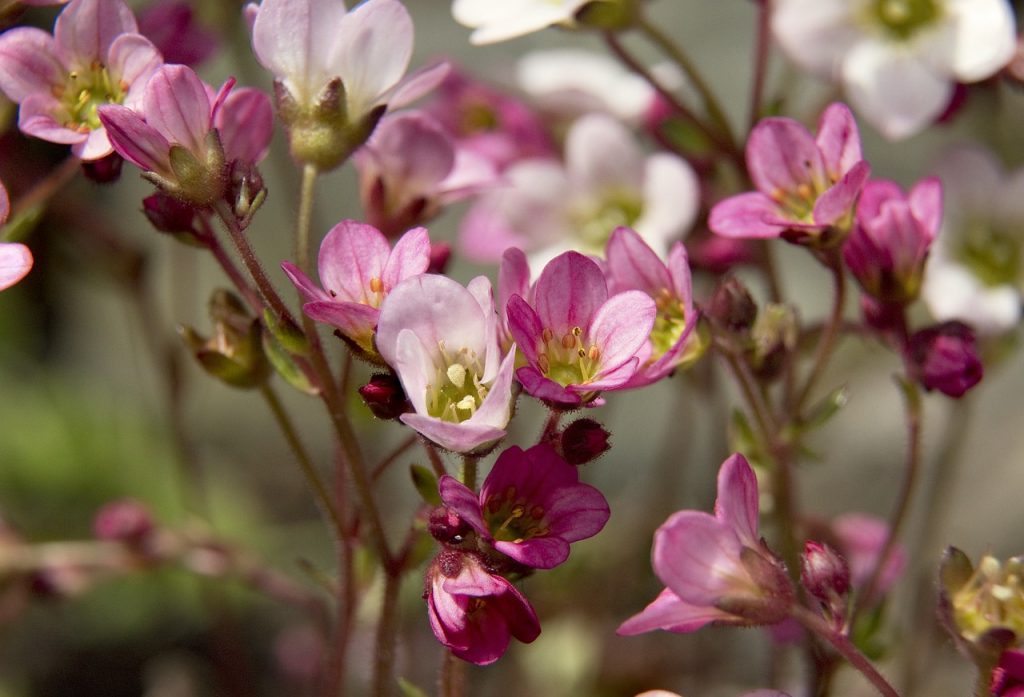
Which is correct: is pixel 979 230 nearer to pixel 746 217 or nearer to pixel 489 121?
pixel 746 217

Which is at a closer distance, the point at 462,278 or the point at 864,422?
the point at 864,422

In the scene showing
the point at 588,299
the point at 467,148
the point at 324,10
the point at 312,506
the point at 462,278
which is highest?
the point at 324,10

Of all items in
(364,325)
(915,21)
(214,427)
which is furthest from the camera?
(214,427)

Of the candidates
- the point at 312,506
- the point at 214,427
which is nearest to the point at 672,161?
the point at 312,506

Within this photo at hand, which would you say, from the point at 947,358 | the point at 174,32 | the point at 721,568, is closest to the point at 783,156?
the point at 947,358

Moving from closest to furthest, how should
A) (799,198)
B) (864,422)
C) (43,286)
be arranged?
(799,198), (864,422), (43,286)

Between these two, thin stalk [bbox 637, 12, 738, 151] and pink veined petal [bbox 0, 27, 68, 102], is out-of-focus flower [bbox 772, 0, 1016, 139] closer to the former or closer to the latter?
thin stalk [bbox 637, 12, 738, 151]

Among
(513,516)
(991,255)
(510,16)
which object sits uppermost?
(510,16)

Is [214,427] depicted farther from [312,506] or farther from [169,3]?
[169,3]
